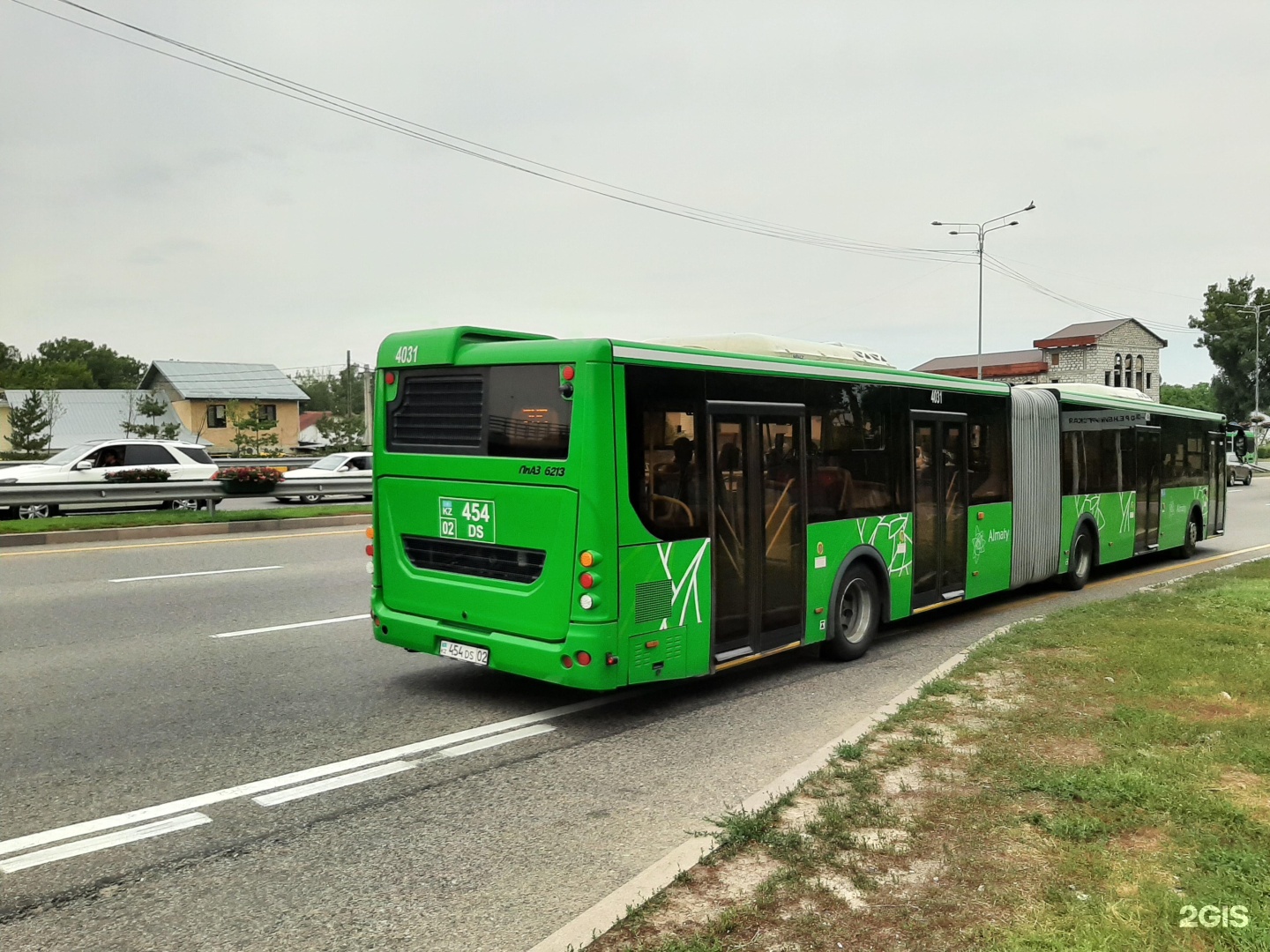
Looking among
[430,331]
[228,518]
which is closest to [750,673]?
[430,331]

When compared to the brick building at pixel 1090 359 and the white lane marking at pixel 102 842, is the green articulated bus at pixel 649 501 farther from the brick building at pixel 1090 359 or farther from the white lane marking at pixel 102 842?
the brick building at pixel 1090 359

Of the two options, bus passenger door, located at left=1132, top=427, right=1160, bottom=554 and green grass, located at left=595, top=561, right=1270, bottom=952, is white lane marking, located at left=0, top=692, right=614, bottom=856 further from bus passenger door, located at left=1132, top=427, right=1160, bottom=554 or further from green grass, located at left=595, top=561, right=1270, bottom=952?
bus passenger door, located at left=1132, top=427, right=1160, bottom=554

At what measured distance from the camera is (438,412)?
7523mm

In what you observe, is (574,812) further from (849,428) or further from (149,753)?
(849,428)

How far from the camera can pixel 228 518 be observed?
2003 cm

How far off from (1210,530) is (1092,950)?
18.4 m

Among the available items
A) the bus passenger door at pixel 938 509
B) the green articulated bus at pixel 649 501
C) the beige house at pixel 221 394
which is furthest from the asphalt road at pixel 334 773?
the beige house at pixel 221 394

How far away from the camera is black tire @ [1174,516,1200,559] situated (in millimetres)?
18000

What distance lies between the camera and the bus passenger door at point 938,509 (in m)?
10.1


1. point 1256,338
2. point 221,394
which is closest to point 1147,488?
point 1256,338

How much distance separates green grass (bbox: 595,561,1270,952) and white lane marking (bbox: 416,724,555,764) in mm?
2058

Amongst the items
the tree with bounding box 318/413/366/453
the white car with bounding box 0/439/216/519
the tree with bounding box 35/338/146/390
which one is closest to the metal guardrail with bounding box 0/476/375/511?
the white car with bounding box 0/439/216/519

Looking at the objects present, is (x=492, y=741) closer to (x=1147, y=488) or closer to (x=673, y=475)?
(x=673, y=475)

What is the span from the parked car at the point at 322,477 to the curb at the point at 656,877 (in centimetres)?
1905
